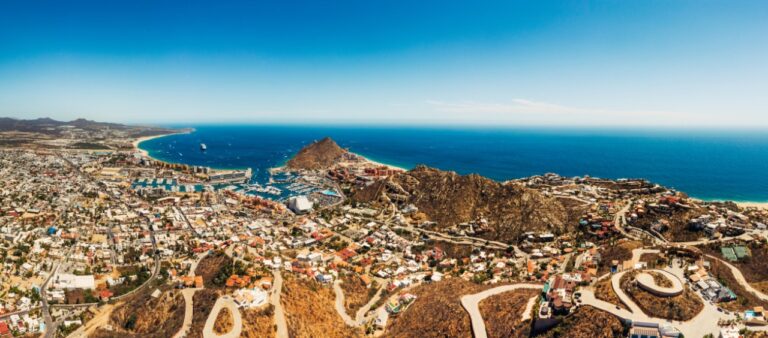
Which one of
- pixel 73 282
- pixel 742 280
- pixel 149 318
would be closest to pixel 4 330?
pixel 73 282

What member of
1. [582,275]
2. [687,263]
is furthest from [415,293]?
[687,263]

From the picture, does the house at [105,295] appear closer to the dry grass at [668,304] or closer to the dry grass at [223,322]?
the dry grass at [223,322]

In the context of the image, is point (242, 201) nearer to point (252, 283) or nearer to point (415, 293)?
point (252, 283)

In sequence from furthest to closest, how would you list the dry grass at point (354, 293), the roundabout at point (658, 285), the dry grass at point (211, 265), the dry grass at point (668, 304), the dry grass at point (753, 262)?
the dry grass at point (211, 265)
the dry grass at point (354, 293)
the dry grass at point (753, 262)
the roundabout at point (658, 285)
the dry grass at point (668, 304)

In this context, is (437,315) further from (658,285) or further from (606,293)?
(658,285)

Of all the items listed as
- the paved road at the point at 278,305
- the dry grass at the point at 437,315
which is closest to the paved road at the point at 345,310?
the dry grass at the point at 437,315

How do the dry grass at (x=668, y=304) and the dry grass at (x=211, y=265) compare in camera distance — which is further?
the dry grass at (x=211, y=265)
